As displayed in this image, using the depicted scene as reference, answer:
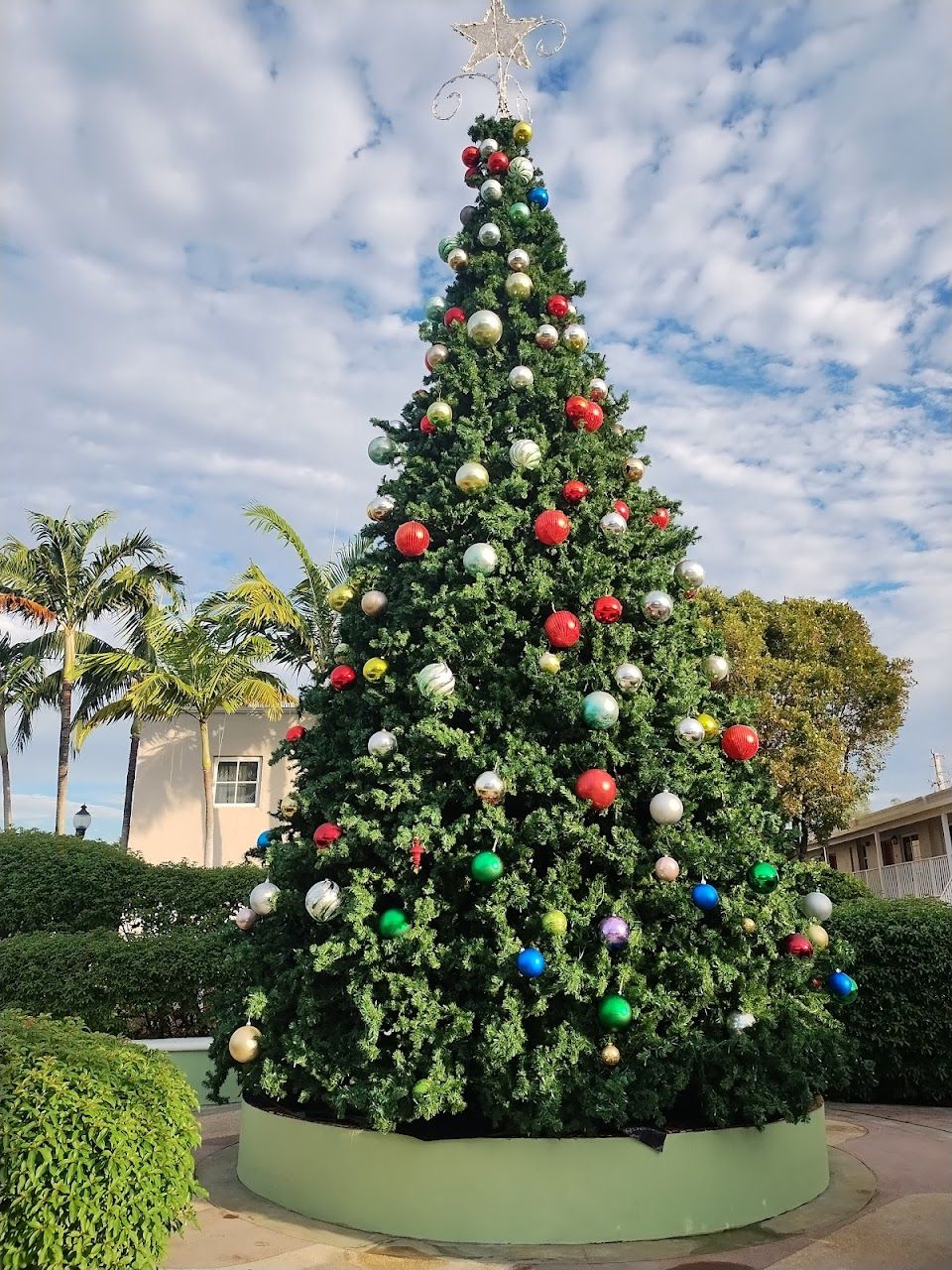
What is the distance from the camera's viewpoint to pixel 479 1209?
427cm

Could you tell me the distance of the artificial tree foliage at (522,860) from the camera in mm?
4406

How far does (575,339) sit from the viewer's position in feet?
20.0

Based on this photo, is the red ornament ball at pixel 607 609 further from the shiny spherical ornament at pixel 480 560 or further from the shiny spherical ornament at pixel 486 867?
the shiny spherical ornament at pixel 486 867

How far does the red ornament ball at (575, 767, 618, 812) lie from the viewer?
4.57m

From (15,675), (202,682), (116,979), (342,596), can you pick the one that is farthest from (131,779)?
(342,596)

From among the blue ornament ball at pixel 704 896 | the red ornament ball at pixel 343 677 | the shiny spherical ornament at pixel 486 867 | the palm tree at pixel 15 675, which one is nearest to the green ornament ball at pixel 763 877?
the blue ornament ball at pixel 704 896

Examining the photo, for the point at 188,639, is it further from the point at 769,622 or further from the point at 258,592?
the point at 769,622

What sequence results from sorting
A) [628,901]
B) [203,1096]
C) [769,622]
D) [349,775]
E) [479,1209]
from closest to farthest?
1. [479,1209]
2. [628,901]
3. [349,775]
4. [203,1096]
5. [769,622]

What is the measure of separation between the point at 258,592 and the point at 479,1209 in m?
13.1

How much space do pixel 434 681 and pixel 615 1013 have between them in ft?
6.48

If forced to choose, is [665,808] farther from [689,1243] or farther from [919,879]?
[919,879]

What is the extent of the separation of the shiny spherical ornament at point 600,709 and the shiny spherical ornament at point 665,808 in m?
0.48

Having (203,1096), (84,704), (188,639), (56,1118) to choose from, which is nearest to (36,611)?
(84,704)

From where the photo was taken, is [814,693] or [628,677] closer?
[628,677]
